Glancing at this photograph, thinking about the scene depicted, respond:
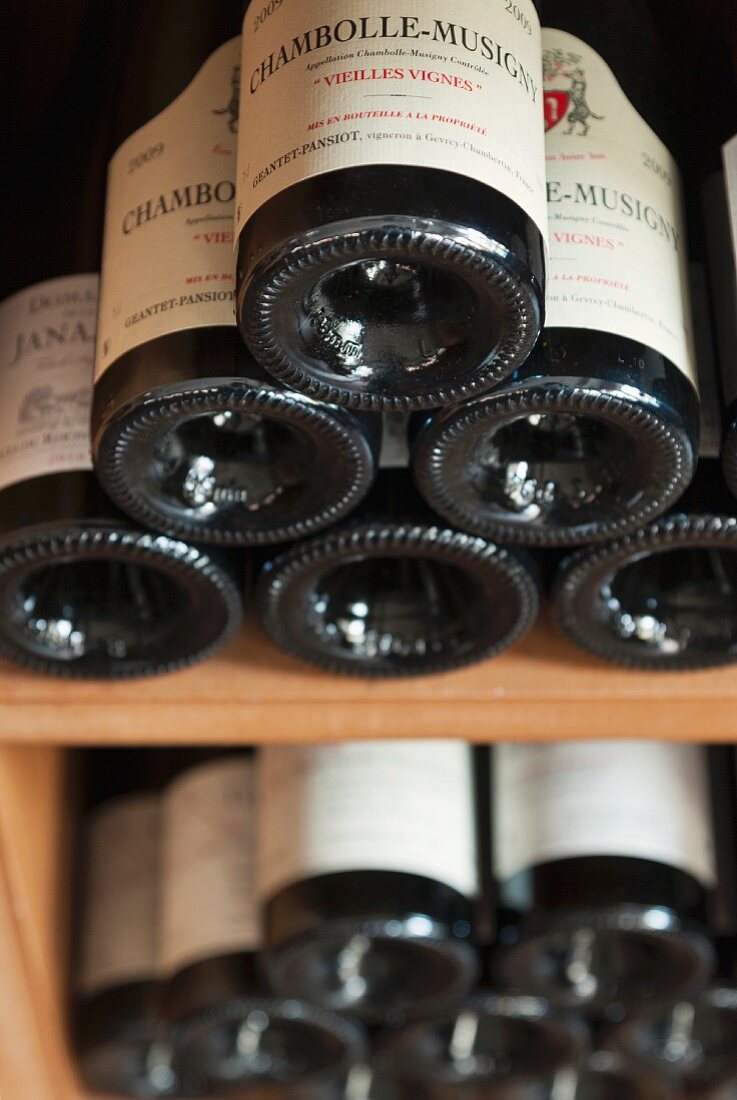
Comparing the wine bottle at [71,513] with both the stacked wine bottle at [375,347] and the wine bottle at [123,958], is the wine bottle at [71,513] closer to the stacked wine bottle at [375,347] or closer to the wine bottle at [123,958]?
the stacked wine bottle at [375,347]

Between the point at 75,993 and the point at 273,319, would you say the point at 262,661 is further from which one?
the point at 75,993

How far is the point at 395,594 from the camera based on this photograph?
708 mm

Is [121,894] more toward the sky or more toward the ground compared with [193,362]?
more toward the ground

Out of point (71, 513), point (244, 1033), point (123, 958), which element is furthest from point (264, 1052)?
point (71, 513)

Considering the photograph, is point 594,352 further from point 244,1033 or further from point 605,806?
point 244,1033

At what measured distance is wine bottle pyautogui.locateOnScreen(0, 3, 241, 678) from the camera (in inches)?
24.3

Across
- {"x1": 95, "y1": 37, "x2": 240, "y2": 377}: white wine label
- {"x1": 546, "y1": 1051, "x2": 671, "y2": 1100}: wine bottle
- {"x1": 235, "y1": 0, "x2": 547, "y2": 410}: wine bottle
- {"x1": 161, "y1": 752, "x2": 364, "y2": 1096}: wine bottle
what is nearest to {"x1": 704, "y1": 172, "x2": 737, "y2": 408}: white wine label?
{"x1": 235, "y1": 0, "x2": 547, "y2": 410}: wine bottle

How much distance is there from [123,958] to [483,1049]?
0.90 feet

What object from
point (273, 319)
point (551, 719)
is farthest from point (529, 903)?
point (273, 319)

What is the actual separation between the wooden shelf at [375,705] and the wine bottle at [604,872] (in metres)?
0.14

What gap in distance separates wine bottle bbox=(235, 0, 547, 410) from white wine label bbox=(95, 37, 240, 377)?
2.1 inches

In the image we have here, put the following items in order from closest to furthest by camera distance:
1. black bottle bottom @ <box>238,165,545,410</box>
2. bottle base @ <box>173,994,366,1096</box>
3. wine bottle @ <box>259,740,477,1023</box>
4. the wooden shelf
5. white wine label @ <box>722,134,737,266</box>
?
black bottle bottom @ <box>238,165,545,410</box> < white wine label @ <box>722,134,737,266</box> < the wooden shelf < wine bottle @ <box>259,740,477,1023</box> < bottle base @ <box>173,994,366,1096</box>

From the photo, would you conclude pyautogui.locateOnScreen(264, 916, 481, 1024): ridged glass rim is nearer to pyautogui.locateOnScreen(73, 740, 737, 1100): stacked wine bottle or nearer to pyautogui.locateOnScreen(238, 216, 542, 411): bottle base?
pyautogui.locateOnScreen(73, 740, 737, 1100): stacked wine bottle

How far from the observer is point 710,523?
0.61 m
